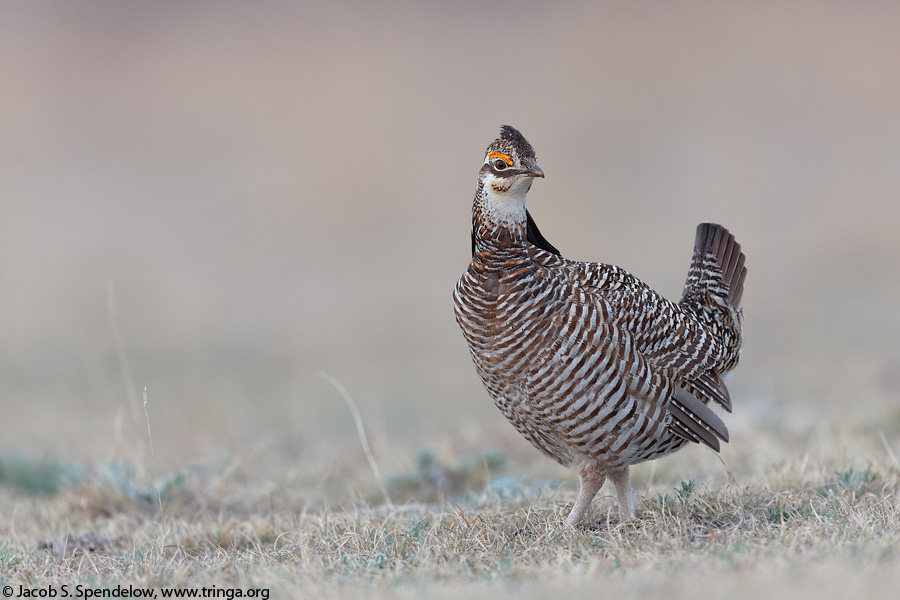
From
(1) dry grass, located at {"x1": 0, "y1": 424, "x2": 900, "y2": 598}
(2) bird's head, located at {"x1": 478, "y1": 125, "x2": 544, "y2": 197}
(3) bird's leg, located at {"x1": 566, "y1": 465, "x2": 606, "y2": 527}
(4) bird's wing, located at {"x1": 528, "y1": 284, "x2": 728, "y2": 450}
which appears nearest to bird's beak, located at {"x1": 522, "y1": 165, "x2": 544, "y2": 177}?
(2) bird's head, located at {"x1": 478, "y1": 125, "x2": 544, "y2": 197}

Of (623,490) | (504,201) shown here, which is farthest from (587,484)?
(504,201)

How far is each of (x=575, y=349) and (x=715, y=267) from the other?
1484 millimetres

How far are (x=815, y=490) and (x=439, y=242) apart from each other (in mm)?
14042

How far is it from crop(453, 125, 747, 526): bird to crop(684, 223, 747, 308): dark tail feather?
0.62m

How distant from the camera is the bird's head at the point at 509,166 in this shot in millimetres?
4684

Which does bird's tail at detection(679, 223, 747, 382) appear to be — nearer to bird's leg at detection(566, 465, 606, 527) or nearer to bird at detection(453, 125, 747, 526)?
bird at detection(453, 125, 747, 526)

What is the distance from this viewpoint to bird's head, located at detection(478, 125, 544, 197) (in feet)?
15.4

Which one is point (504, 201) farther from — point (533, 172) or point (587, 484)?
point (587, 484)

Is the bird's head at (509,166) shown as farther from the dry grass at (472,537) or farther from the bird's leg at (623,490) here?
the dry grass at (472,537)

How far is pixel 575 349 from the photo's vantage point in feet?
14.6

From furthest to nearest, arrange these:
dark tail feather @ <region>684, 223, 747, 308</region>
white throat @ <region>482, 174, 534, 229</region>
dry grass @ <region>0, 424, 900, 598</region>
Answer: dark tail feather @ <region>684, 223, 747, 308</region> < white throat @ <region>482, 174, 534, 229</region> < dry grass @ <region>0, 424, 900, 598</region>

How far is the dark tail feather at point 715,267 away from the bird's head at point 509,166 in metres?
1.30

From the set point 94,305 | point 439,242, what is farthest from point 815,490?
point 439,242

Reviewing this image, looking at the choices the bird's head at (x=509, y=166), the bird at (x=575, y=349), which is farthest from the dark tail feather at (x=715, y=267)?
the bird's head at (x=509, y=166)
